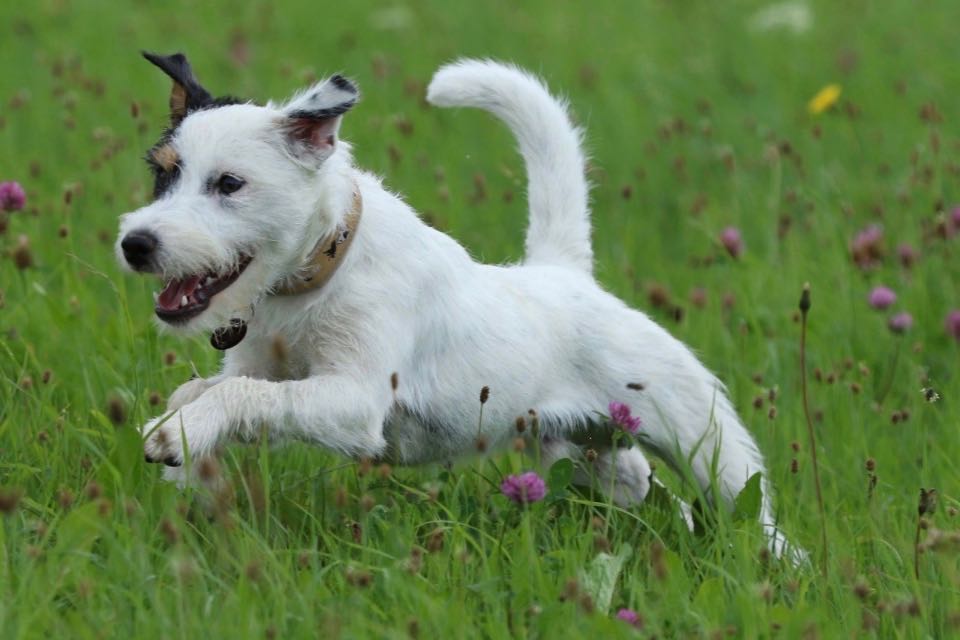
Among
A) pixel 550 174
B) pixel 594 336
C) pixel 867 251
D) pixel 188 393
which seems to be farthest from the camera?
pixel 867 251

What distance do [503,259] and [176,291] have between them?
9.56ft

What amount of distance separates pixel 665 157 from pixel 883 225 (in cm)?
168

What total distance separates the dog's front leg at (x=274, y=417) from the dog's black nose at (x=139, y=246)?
365mm

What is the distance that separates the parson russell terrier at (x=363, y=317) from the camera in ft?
12.3

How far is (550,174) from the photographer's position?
4.88 m

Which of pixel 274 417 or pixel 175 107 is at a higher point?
pixel 175 107

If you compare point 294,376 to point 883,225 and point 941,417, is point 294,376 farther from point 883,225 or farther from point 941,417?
point 883,225

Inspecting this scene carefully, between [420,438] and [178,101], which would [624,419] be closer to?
[420,438]

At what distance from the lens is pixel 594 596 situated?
139 inches

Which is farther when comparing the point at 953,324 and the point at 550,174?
the point at 953,324

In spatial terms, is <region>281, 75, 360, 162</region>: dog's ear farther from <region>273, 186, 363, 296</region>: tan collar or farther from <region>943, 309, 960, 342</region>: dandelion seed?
<region>943, 309, 960, 342</region>: dandelion seed

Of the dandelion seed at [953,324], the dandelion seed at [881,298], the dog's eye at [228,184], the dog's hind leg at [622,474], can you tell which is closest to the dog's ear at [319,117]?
the dog's eye at [228,184]

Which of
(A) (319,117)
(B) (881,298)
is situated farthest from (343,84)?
(B) (881,298)

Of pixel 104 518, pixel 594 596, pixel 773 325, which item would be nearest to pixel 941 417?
pixel 773 325
